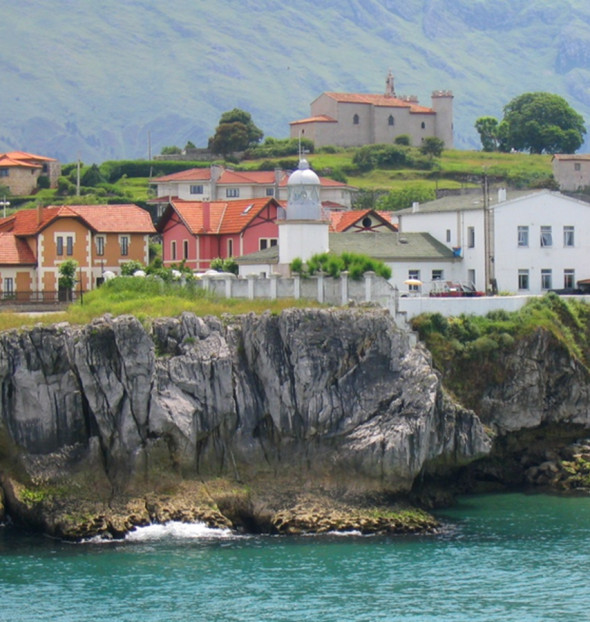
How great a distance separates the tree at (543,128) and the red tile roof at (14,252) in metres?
90.1

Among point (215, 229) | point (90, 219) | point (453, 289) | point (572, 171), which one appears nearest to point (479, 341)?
point (453, 289)

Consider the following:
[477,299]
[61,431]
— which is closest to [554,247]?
[477,299]

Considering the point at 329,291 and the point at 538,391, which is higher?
the point at 329,291

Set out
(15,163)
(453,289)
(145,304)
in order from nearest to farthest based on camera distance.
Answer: (145,304)
(453,289)
(15,163)

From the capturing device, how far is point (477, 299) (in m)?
59.4

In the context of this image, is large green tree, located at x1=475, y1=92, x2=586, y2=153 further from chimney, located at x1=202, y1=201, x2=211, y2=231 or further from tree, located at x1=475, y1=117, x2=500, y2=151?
chimney, located at x1=202, y1=201, x2=211, y2=231

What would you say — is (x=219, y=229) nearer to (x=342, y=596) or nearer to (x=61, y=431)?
(x=61, y=431)

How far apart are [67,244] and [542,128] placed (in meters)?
89.9

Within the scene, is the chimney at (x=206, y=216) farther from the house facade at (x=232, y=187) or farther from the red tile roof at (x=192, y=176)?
the red tile roof at (x=192, y=176)

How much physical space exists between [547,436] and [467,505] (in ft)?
21.2

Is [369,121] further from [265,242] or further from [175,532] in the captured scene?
[175,532]

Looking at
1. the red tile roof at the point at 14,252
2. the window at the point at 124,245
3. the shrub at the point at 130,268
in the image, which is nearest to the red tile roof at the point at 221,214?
the window at the point at 124,245

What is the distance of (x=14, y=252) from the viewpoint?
71.2m

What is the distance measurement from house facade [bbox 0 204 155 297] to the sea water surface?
23.8 metres
